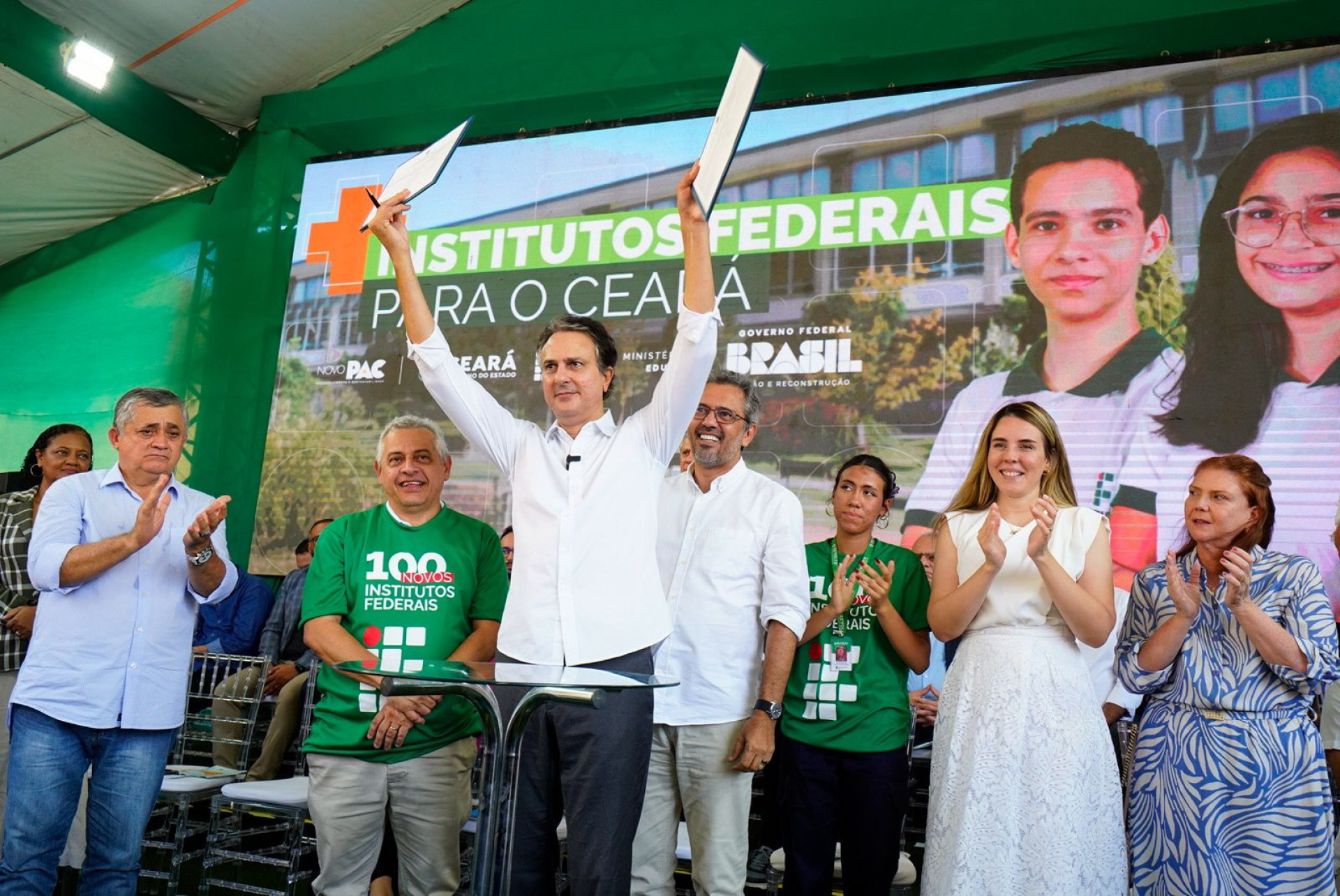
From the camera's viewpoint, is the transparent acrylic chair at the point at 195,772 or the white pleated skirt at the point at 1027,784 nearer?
the white pleated skirt at the point at 1027,784

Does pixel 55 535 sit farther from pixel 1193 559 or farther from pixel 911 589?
pixel 1193 559

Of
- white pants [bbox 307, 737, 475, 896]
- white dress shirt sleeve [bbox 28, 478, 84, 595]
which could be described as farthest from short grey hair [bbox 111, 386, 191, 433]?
white pants [bbox 307, 737, 475, 896]

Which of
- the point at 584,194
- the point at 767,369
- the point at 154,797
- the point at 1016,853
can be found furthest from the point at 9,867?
the point at 584,194

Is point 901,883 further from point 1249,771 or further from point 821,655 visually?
point 1249,771

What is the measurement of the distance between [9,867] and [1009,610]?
227 centimetres

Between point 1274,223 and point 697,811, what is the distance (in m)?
3.52

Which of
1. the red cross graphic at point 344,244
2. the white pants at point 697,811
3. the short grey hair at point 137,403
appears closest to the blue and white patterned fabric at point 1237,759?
the white pants at point 697,811

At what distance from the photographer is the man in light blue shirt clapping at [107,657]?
2.45 metres

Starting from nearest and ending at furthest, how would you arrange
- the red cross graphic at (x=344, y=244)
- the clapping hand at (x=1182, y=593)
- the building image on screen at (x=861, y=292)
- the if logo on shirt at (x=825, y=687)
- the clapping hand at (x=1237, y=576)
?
the clapping hand at (x=1237, y=576), the clapping hand at (x=1182, y=593), the if logo on shirt at (x=825, y=687), the building image on screen at (x=861, y=292), the red cross graphic at (x=344, y=244)

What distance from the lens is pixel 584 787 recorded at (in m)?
1.96

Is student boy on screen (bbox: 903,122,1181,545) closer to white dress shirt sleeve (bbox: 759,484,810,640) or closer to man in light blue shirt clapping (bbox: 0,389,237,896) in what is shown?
white dress shirt sleeve (bbox: 759,484,810,640)

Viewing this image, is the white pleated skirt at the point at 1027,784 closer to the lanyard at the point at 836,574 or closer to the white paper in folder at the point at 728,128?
the lanyard at the point at 836,574

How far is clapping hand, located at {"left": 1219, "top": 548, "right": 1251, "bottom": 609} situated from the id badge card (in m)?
0.88

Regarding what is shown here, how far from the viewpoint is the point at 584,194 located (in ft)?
18.5
